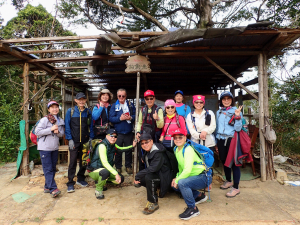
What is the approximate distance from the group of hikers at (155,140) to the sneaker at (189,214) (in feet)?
0.04

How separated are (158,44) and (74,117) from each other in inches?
88.1

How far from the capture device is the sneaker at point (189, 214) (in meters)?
2.72

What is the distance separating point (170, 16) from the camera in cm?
1178

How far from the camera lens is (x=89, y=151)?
12.0 feet

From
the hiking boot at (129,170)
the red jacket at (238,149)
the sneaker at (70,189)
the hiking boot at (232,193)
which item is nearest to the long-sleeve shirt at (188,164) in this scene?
the red jacket at (238,149)

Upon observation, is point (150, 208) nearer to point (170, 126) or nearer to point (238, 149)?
point (170, 126)

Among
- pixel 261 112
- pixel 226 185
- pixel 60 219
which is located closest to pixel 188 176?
pixel 226 185

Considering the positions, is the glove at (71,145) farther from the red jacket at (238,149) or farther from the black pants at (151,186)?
the red jacket at (238,149)

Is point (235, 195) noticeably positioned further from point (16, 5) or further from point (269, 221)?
point (16, 5)

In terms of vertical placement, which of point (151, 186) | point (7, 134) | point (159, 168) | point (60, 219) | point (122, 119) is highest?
point (122, 119)

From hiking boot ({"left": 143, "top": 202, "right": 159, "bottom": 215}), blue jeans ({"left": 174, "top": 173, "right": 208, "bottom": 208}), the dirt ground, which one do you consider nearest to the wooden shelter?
the dirt ground

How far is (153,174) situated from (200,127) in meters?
1.24

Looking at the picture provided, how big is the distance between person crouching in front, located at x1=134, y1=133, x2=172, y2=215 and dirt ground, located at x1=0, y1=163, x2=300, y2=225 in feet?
0.68

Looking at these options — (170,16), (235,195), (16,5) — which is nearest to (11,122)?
(235,195)
